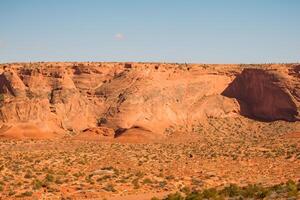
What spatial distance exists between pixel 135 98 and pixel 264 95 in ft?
49.1

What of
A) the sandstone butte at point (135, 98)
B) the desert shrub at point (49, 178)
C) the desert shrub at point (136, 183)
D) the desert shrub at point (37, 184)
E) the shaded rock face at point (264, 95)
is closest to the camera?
the desert shrub at point (37, 184)

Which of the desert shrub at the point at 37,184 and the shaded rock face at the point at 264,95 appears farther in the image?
the shaded rock face at the point at 264,95

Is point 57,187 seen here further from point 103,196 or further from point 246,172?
point 246,172

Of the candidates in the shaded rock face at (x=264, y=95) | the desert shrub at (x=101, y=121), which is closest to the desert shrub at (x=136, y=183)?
the desert shrub at (x=101, y=121)

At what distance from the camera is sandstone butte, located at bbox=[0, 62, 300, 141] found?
157 feet

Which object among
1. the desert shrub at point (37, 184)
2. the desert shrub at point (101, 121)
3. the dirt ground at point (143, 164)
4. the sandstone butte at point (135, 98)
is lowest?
the dirt ground at point (143, 164)

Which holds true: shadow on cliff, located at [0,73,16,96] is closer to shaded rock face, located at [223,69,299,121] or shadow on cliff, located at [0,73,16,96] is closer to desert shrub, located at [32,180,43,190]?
shaded rock face, located at [223,69,299,121]

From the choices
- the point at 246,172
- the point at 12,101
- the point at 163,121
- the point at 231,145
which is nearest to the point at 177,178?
the point at 246,172

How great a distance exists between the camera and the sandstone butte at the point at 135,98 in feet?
157

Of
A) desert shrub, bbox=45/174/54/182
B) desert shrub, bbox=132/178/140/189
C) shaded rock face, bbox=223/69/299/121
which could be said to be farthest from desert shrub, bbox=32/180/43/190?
shaded rock face, bbox=223/69/299/121

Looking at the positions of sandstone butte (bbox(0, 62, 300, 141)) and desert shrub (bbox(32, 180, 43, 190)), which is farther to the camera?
sandstone butte (bbox(0, 62, 300, 141))

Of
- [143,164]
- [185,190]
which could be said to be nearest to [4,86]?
[143,164]

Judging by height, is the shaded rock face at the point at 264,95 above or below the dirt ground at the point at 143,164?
above

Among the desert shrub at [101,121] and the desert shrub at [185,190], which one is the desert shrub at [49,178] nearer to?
the desert shrub at [185,190]
